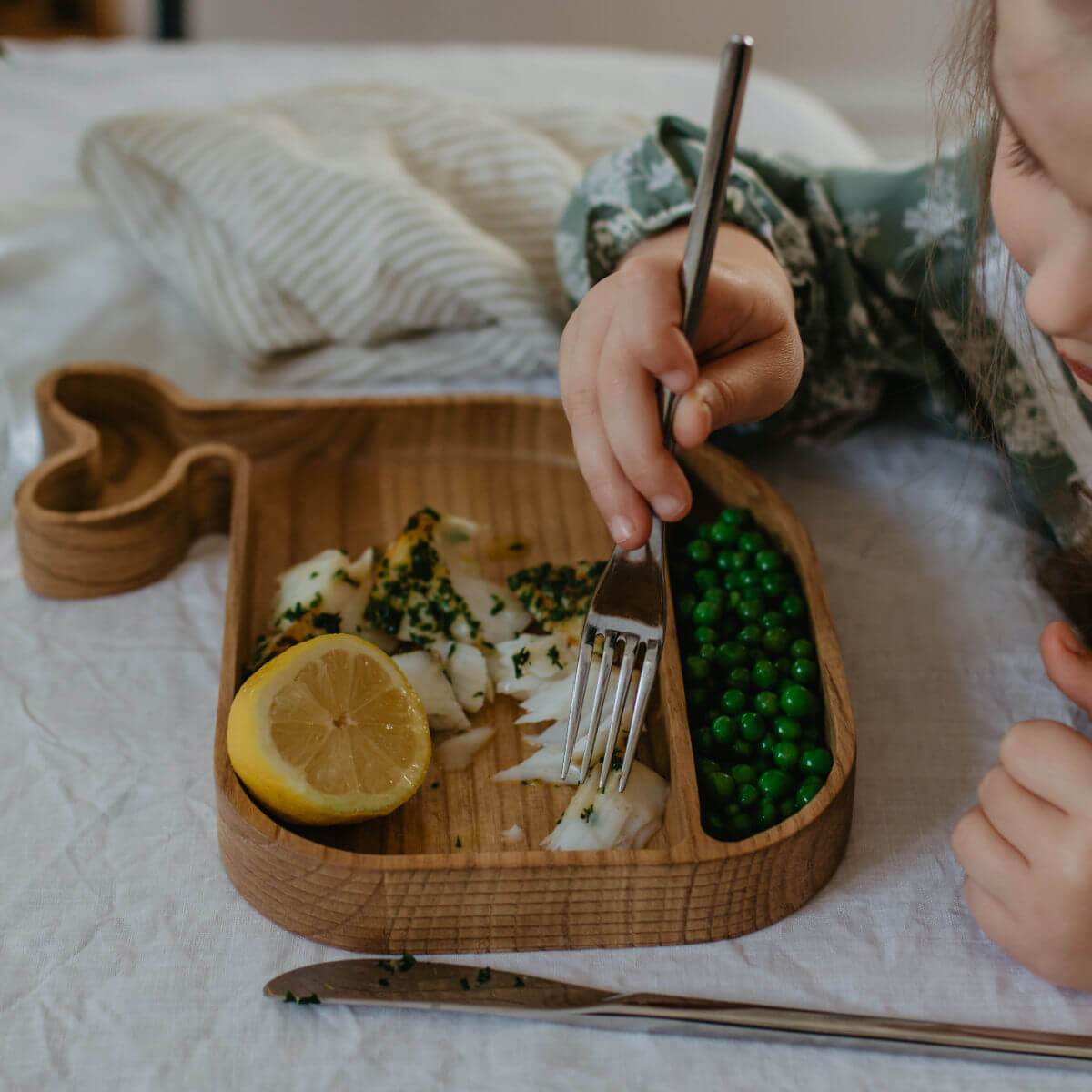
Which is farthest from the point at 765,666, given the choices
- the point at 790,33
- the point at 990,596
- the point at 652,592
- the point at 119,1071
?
the point at 790,33

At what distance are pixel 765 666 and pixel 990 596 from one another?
0.72 feet

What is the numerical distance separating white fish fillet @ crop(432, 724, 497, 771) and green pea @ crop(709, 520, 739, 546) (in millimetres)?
185

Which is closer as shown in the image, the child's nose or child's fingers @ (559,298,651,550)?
the child's nose

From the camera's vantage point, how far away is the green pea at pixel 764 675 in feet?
2.12

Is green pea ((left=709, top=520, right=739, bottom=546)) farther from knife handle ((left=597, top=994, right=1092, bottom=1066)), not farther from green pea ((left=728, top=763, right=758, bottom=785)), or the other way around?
knife handle ((left=597, top=994, right=1092, bottom=1066))

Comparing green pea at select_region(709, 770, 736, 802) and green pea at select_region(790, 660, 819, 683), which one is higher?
green pea at select_region(790, 660, 819, 683)

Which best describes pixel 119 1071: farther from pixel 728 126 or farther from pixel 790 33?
pixel 790 33

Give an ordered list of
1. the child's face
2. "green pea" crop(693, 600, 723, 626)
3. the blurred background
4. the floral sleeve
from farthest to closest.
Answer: the blurred background < the floral sleeve < "green pea" crop(693, 600, 723, 626) < the child's face

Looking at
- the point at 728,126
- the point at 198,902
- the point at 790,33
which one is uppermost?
the point at 728,126

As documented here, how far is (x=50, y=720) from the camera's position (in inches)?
26.3

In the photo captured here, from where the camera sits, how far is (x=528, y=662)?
68 centimetres

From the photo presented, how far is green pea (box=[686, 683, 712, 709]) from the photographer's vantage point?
2.12ft

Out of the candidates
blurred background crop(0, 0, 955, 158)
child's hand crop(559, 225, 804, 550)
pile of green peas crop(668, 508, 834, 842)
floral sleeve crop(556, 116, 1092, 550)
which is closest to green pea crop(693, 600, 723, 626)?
pile of green peas crop(668, 508, 834, 842)

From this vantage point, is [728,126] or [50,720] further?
[50,720]
